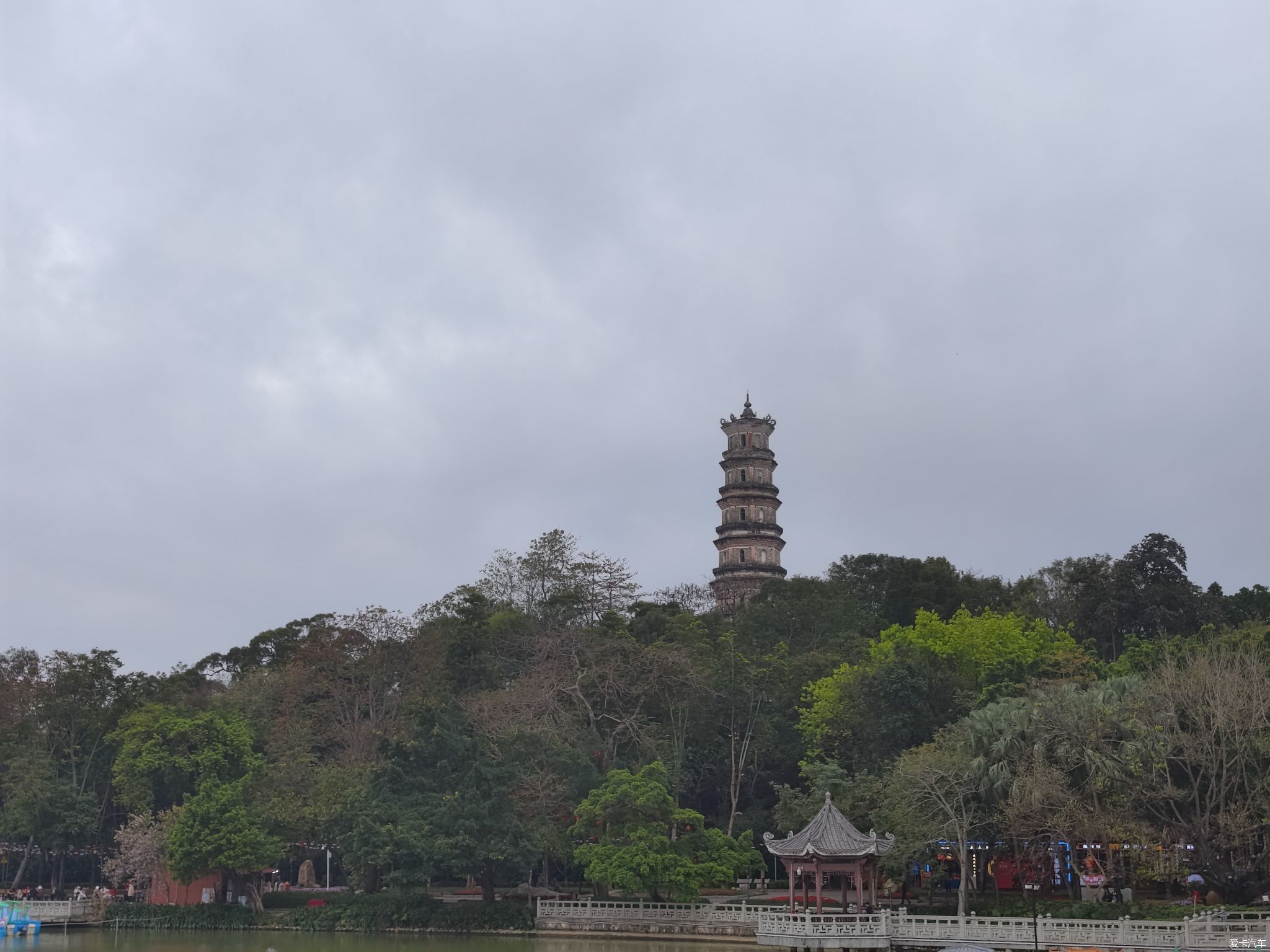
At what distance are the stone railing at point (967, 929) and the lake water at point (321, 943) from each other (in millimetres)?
1607

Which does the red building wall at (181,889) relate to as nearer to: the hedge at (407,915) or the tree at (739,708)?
the hedge at (407,915)

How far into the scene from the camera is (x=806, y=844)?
36.8 meters

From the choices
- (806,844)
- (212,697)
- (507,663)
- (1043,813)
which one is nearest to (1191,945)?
(1043,813)

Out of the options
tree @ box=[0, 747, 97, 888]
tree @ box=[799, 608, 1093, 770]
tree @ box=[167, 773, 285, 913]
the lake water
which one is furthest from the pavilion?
tree @ box=[0, 747, 97, 888]

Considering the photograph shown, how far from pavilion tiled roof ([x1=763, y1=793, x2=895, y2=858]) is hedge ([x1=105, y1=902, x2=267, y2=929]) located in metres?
23.9

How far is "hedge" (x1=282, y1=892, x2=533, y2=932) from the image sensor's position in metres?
44.8

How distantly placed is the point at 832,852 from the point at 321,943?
18.5 meters

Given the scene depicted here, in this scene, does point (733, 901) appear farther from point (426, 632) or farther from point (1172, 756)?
point (426, 632)

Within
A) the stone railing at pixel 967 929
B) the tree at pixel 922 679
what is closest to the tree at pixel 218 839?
the stone railing at pixel 967 929

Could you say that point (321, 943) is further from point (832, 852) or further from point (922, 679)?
point (922, 679)

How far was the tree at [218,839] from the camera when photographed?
159ft

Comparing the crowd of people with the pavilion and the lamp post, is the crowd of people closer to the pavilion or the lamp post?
the pavilion

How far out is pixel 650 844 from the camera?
41906mm

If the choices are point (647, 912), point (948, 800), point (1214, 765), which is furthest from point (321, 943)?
point (1214, 765)
